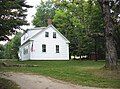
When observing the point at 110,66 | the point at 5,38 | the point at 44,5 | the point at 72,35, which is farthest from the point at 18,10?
the point at 44,5

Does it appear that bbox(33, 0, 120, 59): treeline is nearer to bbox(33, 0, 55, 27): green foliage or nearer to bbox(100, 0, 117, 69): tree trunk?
bbox(33, 0, 55, 27): green foliage

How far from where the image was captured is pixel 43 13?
310 feet

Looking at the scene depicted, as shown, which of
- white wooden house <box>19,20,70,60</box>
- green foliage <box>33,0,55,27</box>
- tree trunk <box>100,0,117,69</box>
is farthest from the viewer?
green foliage <box>33,0,55,27</box>

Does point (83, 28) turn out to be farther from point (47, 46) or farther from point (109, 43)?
point (109, 43)

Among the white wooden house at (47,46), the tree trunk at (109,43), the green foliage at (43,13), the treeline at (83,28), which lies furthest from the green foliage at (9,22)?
the green foliage at (43,13)

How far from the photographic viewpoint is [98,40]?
5519 centimetres

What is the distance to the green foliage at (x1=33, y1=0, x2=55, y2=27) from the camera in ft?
290

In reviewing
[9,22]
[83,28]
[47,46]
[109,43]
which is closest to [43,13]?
[83,28]

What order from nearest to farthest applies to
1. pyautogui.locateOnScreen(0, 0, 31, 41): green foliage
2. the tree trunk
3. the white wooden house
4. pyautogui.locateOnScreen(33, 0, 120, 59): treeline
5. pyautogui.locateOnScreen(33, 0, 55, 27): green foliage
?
1. pyautogui.locateOnScreen(0, 0, 31, 41): green foliage
2. the tree trunk
3. pyautogui.locateOnScreen(33, 0, 120, 59): treeline
4. the white wooden house
5. pyautogui.locateOnScreen(33, 0, 55, 27): green foliage

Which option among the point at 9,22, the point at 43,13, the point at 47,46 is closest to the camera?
the point at 9,22

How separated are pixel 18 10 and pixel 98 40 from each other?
31.5 meters

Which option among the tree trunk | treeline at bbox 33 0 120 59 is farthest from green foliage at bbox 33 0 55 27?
the tree trunk

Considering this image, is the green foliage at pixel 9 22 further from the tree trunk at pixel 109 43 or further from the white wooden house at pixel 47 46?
the white wooden house at pixel 47 46

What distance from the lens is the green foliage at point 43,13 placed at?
290 feet
